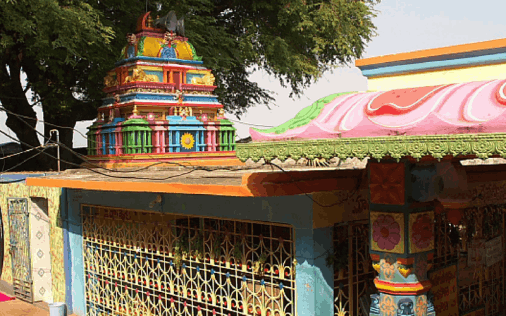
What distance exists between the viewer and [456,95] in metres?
4.76

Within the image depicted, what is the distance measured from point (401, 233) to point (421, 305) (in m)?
0.76

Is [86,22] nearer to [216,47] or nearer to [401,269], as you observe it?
[216,47]

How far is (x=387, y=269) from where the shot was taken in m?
5.71

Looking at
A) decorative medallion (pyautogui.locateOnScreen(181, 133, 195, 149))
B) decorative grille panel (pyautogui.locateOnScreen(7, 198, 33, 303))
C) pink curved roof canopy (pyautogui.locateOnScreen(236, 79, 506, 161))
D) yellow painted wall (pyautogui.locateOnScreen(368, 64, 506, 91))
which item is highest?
yellow painted wall (pyautogui.locateOnScreen(368, 64, 506, 91))

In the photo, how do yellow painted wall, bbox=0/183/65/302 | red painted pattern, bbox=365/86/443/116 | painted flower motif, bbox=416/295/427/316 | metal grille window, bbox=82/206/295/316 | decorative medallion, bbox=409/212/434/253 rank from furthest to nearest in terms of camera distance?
1. yellow painted wall, bbox=0/183/65/302
2. metal grille window, bbox=82/206/295/316
3. painted flower motif, bbox=416/295/427/316
4. decorative medallion, bbox=409/212/434/253
5. red painted pattern, bbox=365/86/443/116

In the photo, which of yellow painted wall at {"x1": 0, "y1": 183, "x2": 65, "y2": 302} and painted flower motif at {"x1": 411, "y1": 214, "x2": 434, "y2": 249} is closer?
painted flower motif at {"x1": 411, "y1": 214, "x2": 434, "y2": 249}

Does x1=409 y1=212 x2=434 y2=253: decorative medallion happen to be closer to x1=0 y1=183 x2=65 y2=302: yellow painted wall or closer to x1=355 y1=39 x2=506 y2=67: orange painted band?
x1=355 y1=39 x2=506 y2=67: orange painted band

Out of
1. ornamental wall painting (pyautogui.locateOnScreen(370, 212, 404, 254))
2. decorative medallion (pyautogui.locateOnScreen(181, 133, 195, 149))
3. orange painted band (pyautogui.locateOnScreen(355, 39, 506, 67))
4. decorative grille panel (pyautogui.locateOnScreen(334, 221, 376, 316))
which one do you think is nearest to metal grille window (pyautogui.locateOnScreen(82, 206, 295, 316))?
decorative grille panel (pyautogui.locateOnScreen(334, 221, 376, 316))

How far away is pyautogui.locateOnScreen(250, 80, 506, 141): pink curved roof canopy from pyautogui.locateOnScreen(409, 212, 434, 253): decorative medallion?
1.18 meters

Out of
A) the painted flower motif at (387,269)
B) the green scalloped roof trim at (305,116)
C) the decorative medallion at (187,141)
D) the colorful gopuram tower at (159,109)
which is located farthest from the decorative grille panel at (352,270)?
the decorative medallion at (187,141)

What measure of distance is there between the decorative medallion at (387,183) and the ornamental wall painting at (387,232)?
0.46 feet

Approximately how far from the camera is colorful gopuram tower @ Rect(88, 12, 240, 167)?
13.4 m

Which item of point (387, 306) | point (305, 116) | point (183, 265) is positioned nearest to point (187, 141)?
point (183, 265)

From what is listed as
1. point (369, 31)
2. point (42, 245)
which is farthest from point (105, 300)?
point (369, 31)
